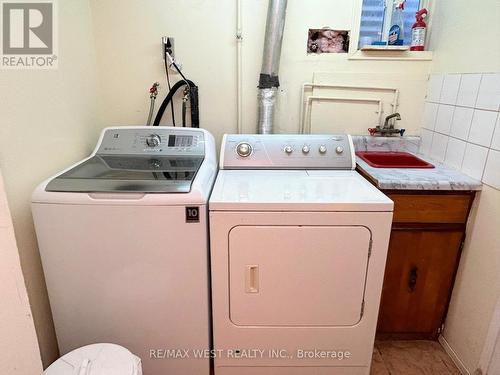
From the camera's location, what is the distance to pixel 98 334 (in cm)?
140

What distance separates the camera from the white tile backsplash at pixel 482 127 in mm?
1458

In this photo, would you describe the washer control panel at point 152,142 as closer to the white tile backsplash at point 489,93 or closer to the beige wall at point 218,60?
the beige wall at point 218,60

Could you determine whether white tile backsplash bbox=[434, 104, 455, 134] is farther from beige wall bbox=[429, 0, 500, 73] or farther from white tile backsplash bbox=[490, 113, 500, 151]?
white tile backsplash bbox=[490, 113, 500, 151]

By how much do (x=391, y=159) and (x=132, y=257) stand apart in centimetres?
159

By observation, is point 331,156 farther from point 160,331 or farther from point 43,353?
point 43,353

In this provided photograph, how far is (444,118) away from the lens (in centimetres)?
183

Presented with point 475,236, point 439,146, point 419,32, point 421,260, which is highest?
point 419,32

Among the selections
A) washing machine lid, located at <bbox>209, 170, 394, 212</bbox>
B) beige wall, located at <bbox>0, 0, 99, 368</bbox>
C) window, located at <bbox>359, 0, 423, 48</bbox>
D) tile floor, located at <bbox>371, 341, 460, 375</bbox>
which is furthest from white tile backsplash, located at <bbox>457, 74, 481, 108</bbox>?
beige wall, located at <bbox>0, 0, 99, 368</bbox>

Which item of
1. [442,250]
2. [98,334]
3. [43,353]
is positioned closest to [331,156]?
[442,250]

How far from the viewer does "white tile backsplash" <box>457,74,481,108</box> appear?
1562 millimetres

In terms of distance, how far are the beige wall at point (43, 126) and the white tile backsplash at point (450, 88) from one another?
6.63ft

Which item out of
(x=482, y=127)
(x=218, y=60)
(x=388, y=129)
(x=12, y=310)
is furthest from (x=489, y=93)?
(x=12, y=310)

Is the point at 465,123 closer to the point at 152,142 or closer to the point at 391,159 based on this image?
the point at 391,159

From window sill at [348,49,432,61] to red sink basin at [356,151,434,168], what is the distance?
58cm
